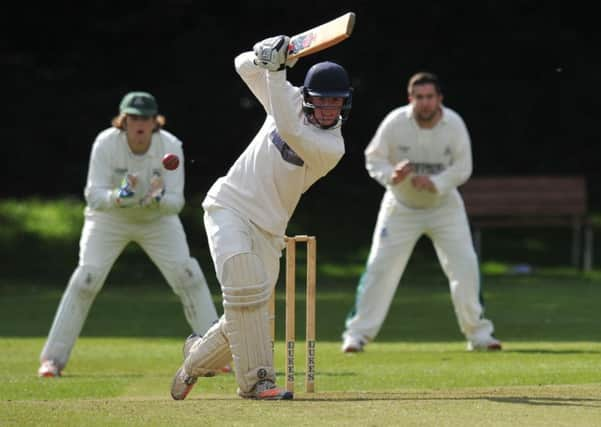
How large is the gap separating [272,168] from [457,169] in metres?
3.20

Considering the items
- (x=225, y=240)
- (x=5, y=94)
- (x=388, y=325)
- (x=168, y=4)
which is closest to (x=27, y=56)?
(x=5, y=94)

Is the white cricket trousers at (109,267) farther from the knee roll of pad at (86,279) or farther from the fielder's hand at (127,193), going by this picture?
the fielder's hand at (127,193)

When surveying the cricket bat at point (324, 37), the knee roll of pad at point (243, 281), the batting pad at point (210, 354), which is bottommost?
the batting pad at point (210, 354)

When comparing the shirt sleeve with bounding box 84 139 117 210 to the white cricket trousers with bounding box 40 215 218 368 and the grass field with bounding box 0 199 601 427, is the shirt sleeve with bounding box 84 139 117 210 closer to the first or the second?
the white cricket trousers with bounding box 40 215 218 368

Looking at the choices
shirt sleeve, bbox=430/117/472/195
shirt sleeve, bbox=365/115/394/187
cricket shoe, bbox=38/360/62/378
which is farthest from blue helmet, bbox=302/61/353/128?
shirt sleeve, bbox=365/115/394/187

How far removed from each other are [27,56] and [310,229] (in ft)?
13.2

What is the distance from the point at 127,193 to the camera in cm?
852

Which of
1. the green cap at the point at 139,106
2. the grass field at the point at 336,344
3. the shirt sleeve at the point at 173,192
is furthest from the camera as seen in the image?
the green cap at the point at 139,106

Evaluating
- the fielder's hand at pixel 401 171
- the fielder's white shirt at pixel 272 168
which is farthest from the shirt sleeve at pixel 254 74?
the fielder's hand at pixel 401 171

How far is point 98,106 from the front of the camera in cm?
1738

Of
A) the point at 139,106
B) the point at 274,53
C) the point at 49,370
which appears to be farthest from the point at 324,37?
the point at 49,370

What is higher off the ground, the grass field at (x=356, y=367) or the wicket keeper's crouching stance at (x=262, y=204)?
the wicket keeper's crouching stance at (x=262, y=204)

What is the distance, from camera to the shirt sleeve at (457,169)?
9523 millimetres

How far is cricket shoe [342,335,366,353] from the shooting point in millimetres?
9414
